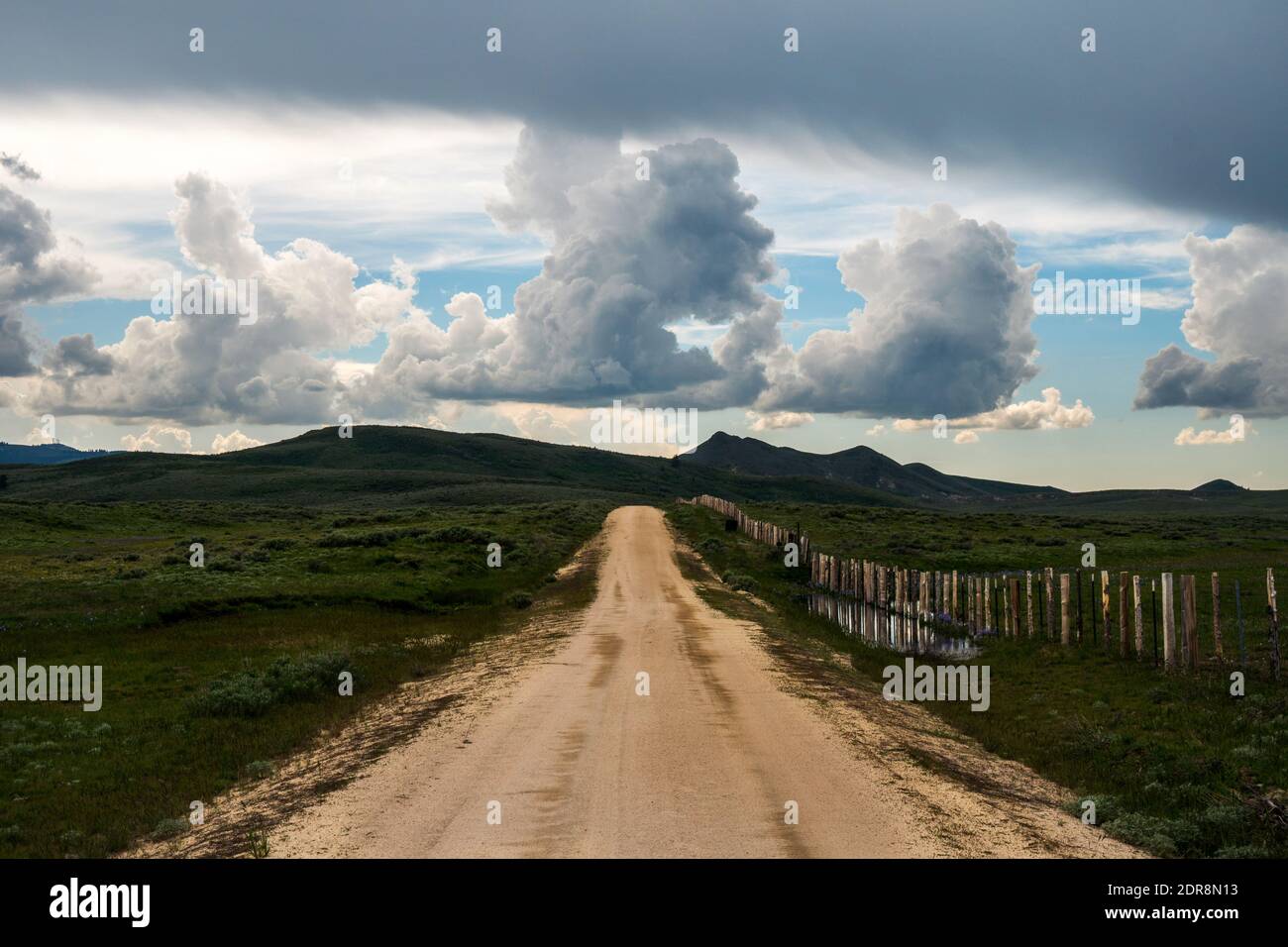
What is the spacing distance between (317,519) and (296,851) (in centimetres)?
7641

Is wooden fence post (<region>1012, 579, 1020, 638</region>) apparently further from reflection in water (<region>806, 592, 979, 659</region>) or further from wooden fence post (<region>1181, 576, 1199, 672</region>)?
wooden fence post (<region>1181, 576, 1199, 672</region>)

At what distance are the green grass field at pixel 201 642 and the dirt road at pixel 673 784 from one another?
111 inches

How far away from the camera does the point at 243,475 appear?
190 meters

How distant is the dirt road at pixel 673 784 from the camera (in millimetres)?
9609

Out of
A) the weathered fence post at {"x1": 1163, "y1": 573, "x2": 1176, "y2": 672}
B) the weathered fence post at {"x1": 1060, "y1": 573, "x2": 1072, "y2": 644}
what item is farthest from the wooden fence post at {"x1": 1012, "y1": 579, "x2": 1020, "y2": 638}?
the weathered fence post at {"x1": 1163, "y1": 573, "x2": 1176, "y2": 672}

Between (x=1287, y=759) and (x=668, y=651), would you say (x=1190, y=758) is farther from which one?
(x=668, y=651)

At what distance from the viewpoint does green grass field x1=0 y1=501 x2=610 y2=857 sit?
1352 cm

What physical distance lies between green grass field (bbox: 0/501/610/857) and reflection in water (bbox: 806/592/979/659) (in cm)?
1135
